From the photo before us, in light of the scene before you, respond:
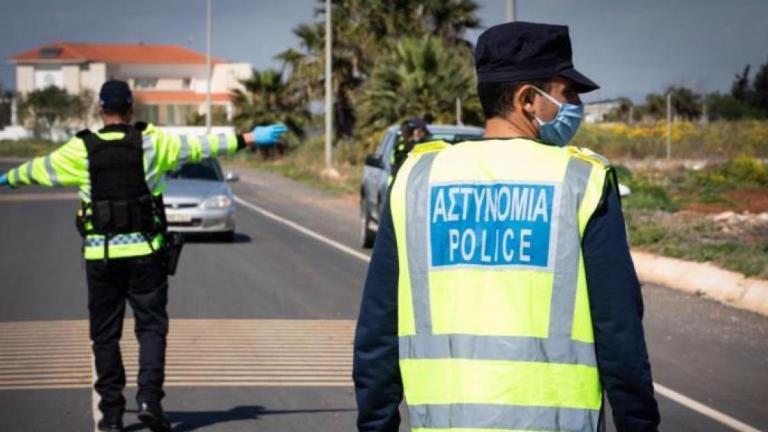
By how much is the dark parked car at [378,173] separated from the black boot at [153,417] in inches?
445

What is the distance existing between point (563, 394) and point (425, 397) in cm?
35

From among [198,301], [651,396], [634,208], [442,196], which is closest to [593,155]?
[442,196]

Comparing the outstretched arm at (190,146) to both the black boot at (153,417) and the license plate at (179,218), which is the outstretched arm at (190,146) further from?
the license plate at (179,218)

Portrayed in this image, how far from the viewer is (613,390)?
3.43 m

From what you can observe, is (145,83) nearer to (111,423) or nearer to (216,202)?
(216,202)

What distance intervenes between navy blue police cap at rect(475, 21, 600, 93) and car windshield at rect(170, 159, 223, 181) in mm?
20015

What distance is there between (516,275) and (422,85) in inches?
1541

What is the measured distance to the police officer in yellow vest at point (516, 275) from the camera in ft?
11.2

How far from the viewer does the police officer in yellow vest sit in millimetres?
3422

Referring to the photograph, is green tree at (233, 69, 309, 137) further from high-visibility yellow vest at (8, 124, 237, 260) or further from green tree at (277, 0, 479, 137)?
high-visibility yellow vest at (8, 124, 237, 260)

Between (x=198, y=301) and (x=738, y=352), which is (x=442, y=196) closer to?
(x=738, y=352)

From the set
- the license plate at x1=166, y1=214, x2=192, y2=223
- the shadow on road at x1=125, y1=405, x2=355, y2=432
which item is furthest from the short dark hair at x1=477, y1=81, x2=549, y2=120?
the license plate at x1=166, y1=214, x2=192, y2=223

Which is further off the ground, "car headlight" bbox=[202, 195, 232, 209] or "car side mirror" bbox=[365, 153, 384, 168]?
"car side mirror" bbox=[365, 153, 384, 168]

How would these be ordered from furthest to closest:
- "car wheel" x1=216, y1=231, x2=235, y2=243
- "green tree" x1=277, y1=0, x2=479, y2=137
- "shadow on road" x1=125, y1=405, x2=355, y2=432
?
"green tree" x1=277, y1=0, x2=479, y2=137, "car wheel" x1=216, y1=231, x2=235, y2=243, "shadow on road" x1=125, y1=405, x2=355, y2=432
